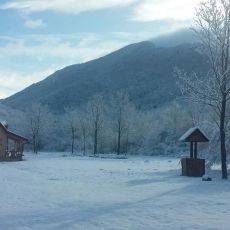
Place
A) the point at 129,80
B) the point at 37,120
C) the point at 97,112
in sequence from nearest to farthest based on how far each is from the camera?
1. the point at 97,112
2. the point at 37,120
3. the point at 129,80

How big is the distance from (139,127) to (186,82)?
65604 mm

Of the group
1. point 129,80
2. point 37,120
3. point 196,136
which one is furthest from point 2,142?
point 129,80

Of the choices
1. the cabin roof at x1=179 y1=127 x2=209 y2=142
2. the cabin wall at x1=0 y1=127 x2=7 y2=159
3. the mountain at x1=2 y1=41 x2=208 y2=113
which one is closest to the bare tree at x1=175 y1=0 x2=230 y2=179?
the cabin roof at x1=179 y1=127 x2=209 y2=142

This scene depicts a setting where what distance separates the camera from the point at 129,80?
171m

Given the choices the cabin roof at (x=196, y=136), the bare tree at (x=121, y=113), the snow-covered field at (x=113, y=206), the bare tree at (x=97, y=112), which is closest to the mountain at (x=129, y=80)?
the bare tree at (x=121, y=113)

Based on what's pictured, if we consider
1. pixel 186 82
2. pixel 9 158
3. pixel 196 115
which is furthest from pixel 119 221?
pixel 196 115

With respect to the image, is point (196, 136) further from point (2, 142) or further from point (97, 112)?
point (97, 112)

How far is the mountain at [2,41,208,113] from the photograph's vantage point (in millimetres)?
154125

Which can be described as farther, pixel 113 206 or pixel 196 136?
pixel 196 136

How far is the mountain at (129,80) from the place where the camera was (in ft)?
506

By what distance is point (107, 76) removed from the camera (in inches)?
7116

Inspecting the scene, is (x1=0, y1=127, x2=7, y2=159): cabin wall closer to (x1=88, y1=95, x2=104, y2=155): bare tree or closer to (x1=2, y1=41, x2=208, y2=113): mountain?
(x1=88, y1=95, x2=104, y2=155): bare tree

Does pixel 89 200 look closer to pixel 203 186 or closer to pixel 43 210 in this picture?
pixel 43 210

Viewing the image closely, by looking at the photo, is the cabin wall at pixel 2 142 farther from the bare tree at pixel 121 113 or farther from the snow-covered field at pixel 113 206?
the bare tree at pixel 121 113
